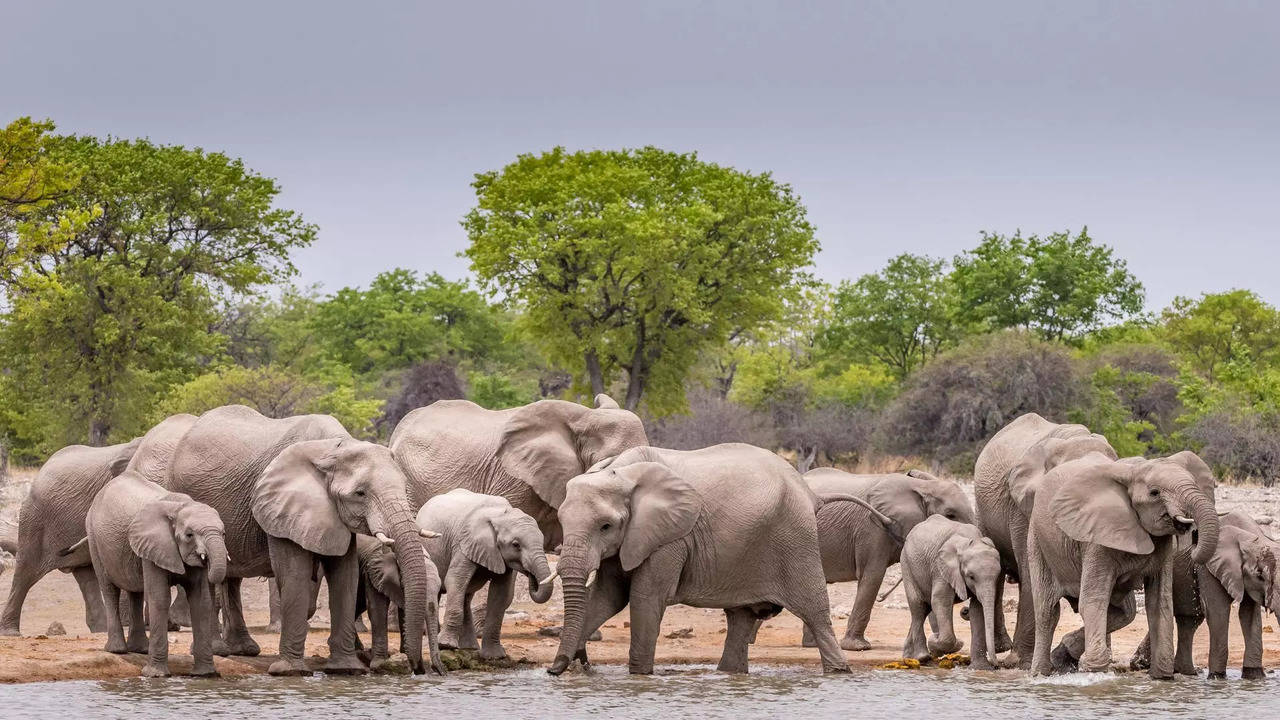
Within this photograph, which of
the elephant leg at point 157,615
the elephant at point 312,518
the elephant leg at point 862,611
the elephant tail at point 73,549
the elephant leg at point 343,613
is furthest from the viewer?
the elephant leg at point 862,611

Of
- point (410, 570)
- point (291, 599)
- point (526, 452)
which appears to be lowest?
point (291, 599)

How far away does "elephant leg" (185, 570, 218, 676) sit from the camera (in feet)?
50.9

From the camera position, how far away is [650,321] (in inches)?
2067

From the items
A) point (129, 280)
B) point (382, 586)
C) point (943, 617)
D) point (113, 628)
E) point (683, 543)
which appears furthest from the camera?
point (129, 280)

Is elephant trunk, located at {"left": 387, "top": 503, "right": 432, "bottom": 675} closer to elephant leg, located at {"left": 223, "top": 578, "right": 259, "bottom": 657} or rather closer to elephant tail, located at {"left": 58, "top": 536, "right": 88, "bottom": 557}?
Answer: elephant leg, located at {"left": 223, "top": 578, "right": 259, "bottom": 657}

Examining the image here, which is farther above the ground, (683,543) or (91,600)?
(683,543)

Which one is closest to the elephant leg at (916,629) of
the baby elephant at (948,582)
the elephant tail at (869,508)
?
the baby elephant at (948,582)

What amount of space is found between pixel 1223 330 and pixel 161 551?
194 feet

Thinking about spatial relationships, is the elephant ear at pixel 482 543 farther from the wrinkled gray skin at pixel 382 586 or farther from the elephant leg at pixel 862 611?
Answer: the elephant leg at pixel 862 611

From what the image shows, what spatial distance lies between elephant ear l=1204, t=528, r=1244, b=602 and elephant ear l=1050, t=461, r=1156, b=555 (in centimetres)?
88

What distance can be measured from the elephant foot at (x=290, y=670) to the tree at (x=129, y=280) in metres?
29.0

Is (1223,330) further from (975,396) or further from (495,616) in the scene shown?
(495,616)

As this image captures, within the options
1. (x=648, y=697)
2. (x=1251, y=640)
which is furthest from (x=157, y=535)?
(x=1251, y=640)

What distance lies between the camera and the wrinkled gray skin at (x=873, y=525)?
20109mm
